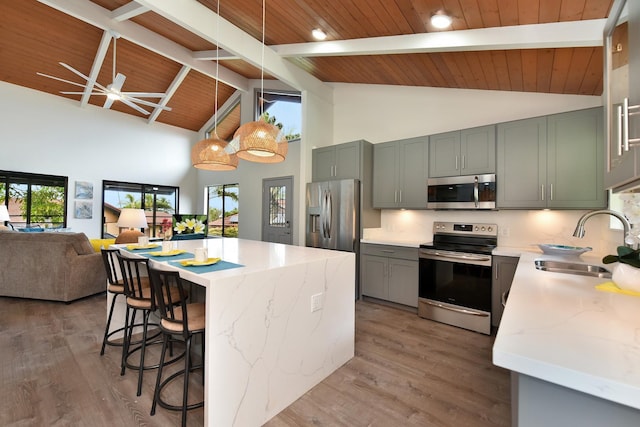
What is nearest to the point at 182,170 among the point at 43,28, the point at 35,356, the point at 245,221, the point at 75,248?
the point at 245,221

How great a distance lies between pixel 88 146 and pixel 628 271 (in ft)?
29.1

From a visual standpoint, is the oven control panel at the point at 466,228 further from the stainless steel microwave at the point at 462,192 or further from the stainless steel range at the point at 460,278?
the stainless steel microwave at the point at 462,192

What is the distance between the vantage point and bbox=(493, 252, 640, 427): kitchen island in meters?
0.59

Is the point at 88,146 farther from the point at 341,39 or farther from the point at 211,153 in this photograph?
the point at 341,39

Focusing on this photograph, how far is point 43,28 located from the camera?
4.67 metres

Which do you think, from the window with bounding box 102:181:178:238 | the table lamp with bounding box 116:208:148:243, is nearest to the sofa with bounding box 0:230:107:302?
the table lamp with bounding box 116:208:148:243

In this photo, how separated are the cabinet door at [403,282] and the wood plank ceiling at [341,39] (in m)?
2.38

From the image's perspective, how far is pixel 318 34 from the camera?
3400 millimetres

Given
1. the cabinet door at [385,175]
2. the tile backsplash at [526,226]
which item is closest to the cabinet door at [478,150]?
the tile backsplash at [526,226]

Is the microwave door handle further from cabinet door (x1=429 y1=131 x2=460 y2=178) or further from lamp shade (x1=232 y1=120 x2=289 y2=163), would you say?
lamp shade (x1=232 y1=120 x2=289 y2=163)

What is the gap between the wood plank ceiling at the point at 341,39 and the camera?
2398 mm

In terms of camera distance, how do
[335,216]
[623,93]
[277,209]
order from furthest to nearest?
1. [277,209]
2. [335,216]
3. [623,93]

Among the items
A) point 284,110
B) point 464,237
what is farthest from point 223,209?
point 464,237

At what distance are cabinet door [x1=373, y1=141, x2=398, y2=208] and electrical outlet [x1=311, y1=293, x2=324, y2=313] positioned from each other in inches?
90.2
